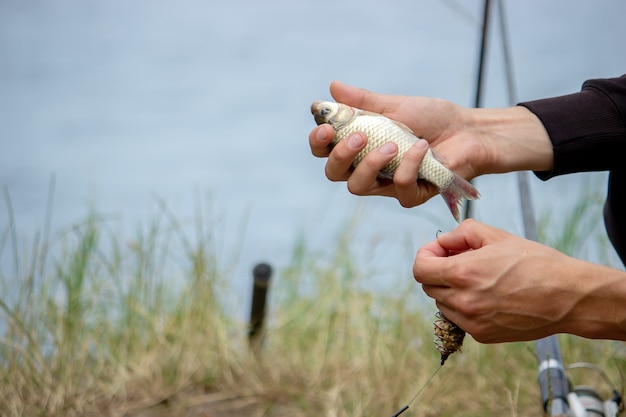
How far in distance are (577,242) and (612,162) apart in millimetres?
1639

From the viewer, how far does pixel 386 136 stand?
5.89ft

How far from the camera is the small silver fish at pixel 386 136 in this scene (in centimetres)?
179

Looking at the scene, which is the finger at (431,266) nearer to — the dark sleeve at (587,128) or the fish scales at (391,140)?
the fish scales at (391,140)

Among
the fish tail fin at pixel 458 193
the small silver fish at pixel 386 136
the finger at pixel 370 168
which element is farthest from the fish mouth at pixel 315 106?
the fish tail fin at pixel 458 193

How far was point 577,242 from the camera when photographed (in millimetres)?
3684

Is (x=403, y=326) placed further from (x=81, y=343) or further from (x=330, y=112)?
(x=330, y=112)

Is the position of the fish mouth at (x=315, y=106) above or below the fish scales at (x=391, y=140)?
above

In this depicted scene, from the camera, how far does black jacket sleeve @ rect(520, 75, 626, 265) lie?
2.06 m

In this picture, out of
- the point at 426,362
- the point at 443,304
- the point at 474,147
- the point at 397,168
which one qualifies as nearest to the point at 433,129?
the point at 474,147

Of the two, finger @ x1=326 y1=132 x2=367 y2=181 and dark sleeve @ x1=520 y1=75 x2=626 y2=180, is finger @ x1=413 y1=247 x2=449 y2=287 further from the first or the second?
dark sleeve @ x1=520 y1=75 x2=626 y2=180

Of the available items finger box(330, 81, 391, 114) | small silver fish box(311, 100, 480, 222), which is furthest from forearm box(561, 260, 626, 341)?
finger box(330, 81, 391, 114)

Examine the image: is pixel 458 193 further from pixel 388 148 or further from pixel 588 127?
pixel 588 127

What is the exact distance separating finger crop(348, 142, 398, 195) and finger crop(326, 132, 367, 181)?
0.02 m

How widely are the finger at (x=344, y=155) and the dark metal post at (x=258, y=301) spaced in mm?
1583
